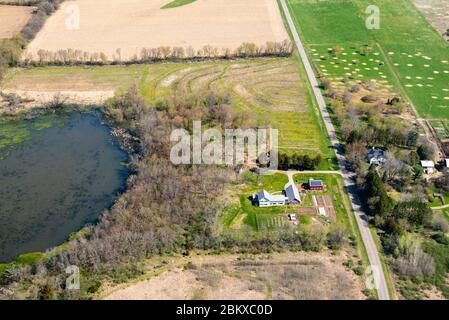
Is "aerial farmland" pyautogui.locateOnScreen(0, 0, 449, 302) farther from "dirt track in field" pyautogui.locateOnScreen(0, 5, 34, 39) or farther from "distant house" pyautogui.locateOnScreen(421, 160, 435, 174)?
"dirt track in field" pyautogui.locateOnScreen(0, 5, 34, 39)

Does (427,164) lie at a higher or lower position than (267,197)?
higher

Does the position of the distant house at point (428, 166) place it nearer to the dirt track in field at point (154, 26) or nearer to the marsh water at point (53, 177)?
the marsh water at point (53, 177)

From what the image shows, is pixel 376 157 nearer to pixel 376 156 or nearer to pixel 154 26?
pixel 376 156

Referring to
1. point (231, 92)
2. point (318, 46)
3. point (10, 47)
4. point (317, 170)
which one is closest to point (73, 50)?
point (10, 47)

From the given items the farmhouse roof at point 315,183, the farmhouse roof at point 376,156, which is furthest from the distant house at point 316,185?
the farmhouse roof at point 376,156

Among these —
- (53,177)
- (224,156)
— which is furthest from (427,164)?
(53,177)
